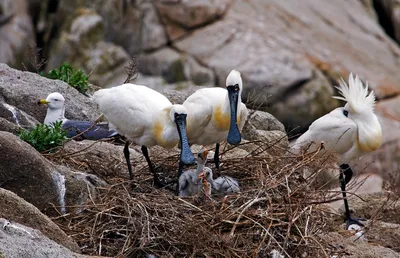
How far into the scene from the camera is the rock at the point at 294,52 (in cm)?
2688

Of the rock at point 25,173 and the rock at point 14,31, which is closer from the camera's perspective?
the rock at point 25,173

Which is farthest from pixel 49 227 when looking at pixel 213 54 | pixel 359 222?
pixel 213 54

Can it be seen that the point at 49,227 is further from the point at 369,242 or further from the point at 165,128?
the point at 369,242

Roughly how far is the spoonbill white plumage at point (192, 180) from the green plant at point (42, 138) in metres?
1.58

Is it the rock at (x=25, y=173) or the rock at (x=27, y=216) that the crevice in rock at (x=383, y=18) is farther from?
the rock at (x=27, y=216)

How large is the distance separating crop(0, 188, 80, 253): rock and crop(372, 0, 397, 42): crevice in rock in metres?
25.0

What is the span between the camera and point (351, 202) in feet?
50.0

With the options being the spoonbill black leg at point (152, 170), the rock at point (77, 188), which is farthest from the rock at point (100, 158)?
the rock at point (77, 188)

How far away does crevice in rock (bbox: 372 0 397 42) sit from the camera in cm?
3369

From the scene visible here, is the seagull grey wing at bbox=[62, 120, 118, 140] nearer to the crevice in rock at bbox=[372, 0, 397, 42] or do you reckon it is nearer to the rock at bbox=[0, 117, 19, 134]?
the rock at bbox=[0, 117, 19, 134]

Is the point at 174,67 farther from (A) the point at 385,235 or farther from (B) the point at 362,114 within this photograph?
(A) the point at 385,235

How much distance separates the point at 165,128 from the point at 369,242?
3.02 meters

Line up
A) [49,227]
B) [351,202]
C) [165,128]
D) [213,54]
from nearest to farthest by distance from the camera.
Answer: [49,227], [165,128], [351,202], [213,54]

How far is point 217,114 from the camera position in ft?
41.6
